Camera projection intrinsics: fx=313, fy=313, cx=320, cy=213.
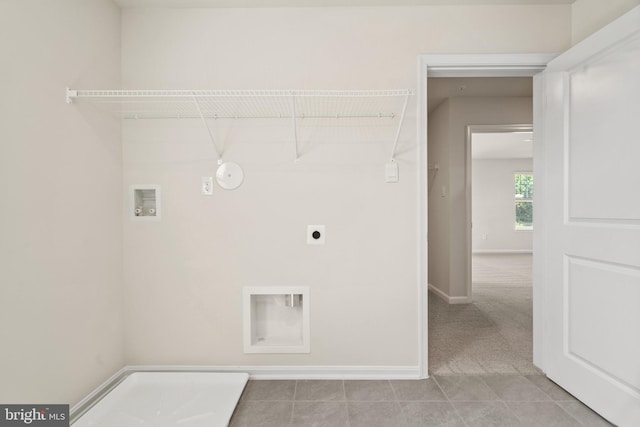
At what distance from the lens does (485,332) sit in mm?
2736

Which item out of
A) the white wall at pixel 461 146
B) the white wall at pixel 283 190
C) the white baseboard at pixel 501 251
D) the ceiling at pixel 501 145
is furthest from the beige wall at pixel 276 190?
the white baseboard at pixel 501 251

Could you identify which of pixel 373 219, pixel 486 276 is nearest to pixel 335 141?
pixel 373 219

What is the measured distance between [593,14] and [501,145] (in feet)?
16.9

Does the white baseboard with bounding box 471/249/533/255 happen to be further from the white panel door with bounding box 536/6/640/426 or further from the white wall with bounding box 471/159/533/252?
the white panel door with bounding box 536/6/640/426

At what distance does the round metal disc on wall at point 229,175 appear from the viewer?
1962mm

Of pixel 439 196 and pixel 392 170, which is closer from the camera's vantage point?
pixel 392 170

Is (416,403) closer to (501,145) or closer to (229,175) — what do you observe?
(229,175)

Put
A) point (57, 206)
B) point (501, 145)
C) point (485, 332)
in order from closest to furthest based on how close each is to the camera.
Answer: point (57, 206)
point (485, 332)
point (501, 145)

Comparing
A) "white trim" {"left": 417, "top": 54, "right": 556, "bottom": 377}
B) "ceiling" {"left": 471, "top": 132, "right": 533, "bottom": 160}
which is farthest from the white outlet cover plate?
"ceiling" {"left": 471, "top": 132, "right": 533, "bottom": 160}

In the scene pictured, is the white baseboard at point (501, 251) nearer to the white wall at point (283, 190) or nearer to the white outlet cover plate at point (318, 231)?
the white wall at point (283, 190)

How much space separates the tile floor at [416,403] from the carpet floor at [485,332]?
16 centimetres

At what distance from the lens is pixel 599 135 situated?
1.60m

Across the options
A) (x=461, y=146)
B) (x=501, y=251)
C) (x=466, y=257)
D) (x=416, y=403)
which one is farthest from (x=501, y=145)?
(x=416, y=403)

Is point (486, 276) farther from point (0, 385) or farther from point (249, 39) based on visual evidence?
point (0, 385)
